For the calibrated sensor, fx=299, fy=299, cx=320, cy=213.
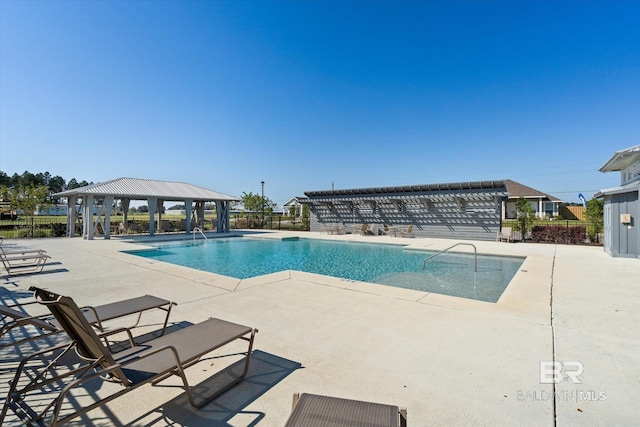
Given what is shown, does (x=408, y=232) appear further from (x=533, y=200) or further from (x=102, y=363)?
(x=533, y=200)

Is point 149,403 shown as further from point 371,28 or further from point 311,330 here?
point 371,28

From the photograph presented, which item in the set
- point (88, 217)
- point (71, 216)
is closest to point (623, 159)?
point (88, 217)

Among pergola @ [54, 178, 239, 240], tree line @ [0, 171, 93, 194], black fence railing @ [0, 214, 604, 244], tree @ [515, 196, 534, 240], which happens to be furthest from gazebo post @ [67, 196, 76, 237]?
tree line @ [0, 171, 93, 194]

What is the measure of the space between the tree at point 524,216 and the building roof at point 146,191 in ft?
59.9

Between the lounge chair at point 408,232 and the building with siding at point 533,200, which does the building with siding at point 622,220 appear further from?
the building with siding at point 533,200

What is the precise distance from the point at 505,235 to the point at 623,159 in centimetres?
604

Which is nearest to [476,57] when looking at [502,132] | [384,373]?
[502,132]

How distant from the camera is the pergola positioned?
56.1 feet

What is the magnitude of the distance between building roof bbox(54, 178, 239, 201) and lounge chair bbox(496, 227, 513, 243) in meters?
17.4

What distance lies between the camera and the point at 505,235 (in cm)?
1617

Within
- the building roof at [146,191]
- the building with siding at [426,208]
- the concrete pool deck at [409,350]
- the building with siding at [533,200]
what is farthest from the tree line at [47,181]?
the building with siding at [533,200]

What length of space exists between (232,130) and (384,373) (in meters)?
20.9

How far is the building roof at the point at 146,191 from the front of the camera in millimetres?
17188

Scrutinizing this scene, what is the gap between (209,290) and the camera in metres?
5.91
